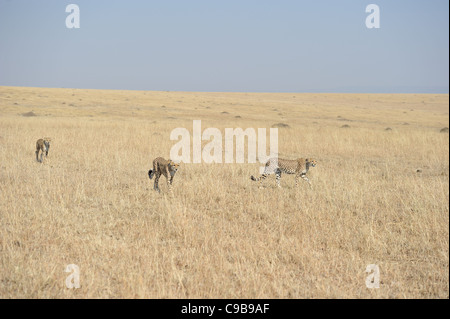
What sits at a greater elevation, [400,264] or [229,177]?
[229,177]

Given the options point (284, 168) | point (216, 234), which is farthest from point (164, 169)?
point (216, 234)

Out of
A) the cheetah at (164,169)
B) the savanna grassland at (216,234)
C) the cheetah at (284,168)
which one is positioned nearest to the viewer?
the savanna grassland at (216,234)

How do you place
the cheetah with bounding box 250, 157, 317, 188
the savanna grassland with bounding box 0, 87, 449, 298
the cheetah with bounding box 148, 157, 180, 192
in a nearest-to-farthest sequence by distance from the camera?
1. the savanna grassland with bounding box 0, 87, 449, 298
2. the cheetah with bounding box 148, 157, 180, 192
3. the cheetah with bounding box 250, 157, 317, 188

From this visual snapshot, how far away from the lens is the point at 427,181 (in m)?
9.52

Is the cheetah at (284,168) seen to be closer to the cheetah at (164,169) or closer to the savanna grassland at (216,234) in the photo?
the savanna grassland at (216,234)

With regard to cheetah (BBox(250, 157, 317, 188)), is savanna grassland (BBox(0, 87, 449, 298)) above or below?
below

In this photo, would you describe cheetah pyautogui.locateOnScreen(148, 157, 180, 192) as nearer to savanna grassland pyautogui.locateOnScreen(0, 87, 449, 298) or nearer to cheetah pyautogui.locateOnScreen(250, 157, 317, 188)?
savanna grassland pyautogui.locateOnScreen(0, 87, 449, 298)

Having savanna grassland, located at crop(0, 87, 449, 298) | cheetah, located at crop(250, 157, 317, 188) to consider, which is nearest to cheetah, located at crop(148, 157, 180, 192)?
savanna grassland, located at crop(0, 87, 449, 298)

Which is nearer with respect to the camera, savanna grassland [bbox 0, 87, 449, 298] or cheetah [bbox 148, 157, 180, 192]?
savanna grassland [bbox 0, 87, 449, 298]

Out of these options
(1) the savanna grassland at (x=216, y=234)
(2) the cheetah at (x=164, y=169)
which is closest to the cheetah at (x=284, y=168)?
(1) the savanna grassland at (x=216, y=234)

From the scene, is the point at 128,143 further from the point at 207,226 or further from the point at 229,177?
the point at 207,226
